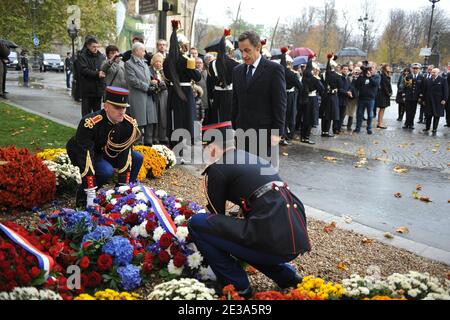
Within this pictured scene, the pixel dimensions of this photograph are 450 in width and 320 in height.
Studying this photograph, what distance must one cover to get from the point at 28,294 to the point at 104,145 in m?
2.82

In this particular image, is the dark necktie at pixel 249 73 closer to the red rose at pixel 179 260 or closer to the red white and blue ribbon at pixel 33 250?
the red rose at pixel 179 260

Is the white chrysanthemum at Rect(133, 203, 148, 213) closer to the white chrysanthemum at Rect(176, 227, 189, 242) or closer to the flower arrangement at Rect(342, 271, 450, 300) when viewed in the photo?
the white chrysanthemum at Rect(176, 227, 189, 242)

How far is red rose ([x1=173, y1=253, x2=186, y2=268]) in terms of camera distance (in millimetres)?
4113

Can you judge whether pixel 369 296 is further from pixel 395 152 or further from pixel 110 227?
pixel 395 152

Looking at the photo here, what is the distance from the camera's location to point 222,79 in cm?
1026

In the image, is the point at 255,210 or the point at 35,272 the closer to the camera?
the point at 35,272

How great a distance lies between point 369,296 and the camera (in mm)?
3543

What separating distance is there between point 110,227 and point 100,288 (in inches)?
28.8

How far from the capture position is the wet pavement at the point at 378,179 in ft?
20.7

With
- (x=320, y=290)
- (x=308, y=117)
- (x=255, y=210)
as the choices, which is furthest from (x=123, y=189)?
(x=308, y=117)

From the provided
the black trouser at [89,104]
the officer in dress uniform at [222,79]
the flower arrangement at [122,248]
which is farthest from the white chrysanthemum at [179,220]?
the black trouser at [89,104]

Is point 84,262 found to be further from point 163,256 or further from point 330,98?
point 330,98

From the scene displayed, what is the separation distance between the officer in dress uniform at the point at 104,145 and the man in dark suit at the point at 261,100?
1.48 metres

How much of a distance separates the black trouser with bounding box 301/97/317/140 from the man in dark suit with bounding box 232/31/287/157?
647 centimetres
